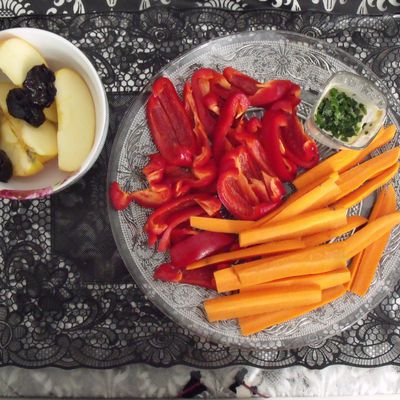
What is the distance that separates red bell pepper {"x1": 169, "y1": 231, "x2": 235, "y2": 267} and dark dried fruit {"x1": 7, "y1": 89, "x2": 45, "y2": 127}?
1.30 ft

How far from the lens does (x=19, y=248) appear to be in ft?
Answer: 4.14

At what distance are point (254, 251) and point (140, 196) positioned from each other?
278mm

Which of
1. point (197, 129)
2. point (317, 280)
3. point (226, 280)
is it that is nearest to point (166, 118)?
point (197, 129)

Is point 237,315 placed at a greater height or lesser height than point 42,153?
lesser

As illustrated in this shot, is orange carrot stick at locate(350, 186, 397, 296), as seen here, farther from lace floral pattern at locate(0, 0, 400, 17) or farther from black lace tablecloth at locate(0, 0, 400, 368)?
lace floral pattern at locate(0, 0, 400, 17)

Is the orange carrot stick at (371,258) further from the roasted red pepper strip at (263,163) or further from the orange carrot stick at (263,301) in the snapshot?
the roasted red pepper strip at (263,163)

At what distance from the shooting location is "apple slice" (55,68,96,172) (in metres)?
1.08

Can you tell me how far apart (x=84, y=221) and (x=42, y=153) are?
228mm

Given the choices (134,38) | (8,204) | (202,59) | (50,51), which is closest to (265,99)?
(202,59)

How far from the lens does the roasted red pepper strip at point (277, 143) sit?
1147mm

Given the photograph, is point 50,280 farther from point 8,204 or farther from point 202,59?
point 202,59

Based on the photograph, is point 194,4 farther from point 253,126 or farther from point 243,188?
point 243,188

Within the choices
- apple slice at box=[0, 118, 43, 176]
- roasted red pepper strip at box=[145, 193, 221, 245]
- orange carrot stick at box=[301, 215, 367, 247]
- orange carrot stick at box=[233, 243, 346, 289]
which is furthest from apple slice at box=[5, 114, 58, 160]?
orange carrot stick at box=[301, 215, 367, 247]

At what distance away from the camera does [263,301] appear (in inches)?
43.6
